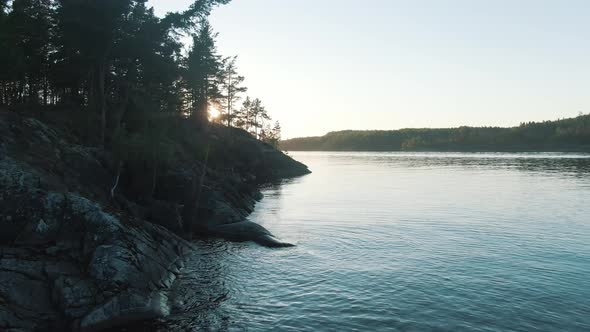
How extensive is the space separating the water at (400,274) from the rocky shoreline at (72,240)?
2132 millimetres

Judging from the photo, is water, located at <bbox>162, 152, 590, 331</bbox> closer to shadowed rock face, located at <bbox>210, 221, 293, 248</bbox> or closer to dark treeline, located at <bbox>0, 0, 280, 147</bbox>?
shadowed rock face, located at <bbox>210, 221, 293, 248</bbox>

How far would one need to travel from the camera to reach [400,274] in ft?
83.4

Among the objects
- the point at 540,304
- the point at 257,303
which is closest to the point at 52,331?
the point at 257,303

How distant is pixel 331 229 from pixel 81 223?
2339cm

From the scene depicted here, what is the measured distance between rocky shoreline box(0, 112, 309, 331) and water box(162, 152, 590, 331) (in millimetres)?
2132

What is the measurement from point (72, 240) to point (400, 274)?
18.2m

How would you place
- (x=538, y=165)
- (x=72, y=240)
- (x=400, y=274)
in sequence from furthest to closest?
(x=538, y=165) < (x=400, y=274) < (x=72, y=240)

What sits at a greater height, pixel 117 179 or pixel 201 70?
pixel 201 70

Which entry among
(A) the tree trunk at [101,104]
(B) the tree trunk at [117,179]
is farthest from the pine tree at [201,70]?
(B) the tree trunk at [117,179]

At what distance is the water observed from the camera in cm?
1891

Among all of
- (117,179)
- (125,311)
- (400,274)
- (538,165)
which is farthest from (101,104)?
(538,165)

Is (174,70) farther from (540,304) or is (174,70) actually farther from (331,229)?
(540,304)

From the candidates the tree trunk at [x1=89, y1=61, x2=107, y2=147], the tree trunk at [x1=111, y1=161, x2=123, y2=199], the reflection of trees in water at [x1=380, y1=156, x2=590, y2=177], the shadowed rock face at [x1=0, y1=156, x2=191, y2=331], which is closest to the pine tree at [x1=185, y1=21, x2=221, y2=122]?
the tree trunk at [x1=89, y1=61, x2=107, y2=147]

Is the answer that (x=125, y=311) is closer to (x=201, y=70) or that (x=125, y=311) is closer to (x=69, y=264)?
(x=69, y=264)
